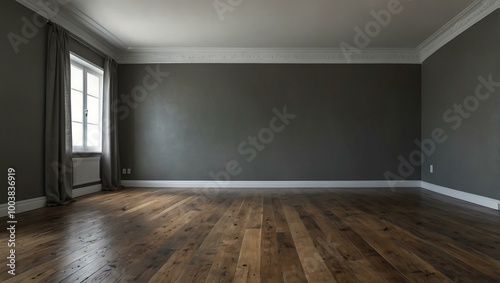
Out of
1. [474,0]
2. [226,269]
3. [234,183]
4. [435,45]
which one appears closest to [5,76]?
[226,269]

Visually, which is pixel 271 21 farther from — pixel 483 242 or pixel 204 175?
pixel 483 242

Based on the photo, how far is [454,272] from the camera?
6.60ft

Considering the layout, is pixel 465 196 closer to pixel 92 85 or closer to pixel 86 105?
pixel 86 105

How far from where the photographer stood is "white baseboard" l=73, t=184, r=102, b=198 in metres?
5.32

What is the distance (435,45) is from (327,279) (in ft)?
19.4

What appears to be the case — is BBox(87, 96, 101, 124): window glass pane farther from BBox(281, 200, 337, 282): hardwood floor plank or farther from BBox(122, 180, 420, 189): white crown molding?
BBox(281, 200, 337, 282): hardwood floor plank

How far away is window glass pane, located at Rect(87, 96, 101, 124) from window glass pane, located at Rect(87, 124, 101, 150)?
0.12m

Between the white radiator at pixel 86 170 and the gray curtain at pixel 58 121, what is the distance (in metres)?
0.44

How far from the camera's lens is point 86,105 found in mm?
5723

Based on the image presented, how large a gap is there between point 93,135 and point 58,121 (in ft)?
4.56

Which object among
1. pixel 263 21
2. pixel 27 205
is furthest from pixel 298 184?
pixel 27 205

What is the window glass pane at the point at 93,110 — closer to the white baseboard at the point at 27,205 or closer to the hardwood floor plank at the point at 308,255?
the white baseboard at the point at 27,205

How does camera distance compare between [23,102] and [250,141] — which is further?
[250,141]

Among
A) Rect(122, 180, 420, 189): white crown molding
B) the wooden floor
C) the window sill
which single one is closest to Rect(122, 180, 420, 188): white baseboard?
Rect(122, 180, 420, 189): white crown molding
